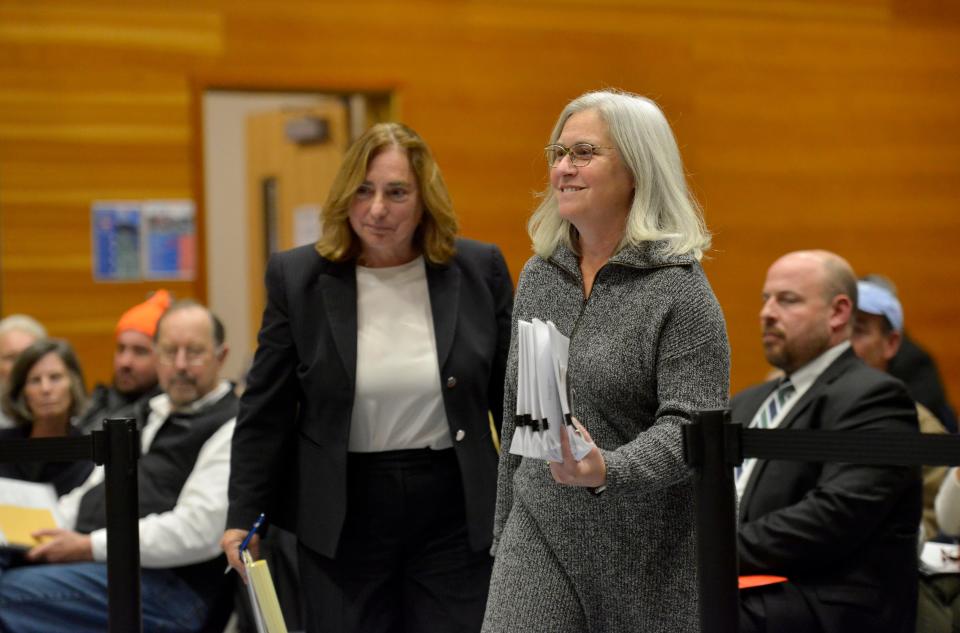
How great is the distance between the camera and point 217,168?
347 inches

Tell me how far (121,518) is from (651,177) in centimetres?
122

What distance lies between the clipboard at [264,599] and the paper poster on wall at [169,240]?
460 centimetres

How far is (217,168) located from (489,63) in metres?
2.31

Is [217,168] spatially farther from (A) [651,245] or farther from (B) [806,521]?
(A) [651,245]

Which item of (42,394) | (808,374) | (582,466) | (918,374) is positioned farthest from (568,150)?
(918,374)

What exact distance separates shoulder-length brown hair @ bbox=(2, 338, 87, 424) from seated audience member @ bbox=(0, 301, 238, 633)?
2.11 ft

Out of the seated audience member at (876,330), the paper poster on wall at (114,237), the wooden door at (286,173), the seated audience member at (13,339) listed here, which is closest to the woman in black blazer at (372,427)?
the seated audience member at (876,330)

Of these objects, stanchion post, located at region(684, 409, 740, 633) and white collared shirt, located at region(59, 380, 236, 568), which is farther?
white collared shirt, located at region(59, 380, 236, 568)

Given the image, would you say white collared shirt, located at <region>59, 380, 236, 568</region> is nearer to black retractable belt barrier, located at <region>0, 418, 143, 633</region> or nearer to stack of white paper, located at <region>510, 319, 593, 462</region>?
black retractable belt barrier, located at <region>0, 418, 143, 633</region>

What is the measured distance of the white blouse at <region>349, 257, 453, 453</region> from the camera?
2828mm

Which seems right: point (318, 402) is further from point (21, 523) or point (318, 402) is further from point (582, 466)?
point (21, 523)

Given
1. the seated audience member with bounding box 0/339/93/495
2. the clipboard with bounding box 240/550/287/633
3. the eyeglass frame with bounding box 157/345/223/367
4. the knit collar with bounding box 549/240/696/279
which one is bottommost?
the clipboard with bounding box 240/550/287/633

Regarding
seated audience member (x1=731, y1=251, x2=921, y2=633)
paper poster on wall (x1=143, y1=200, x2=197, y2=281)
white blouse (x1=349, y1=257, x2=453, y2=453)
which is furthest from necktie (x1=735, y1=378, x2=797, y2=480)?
paper poster on wall (x1=143, y1=200, x2=197, y2=281)

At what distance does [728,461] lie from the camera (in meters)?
2.24
